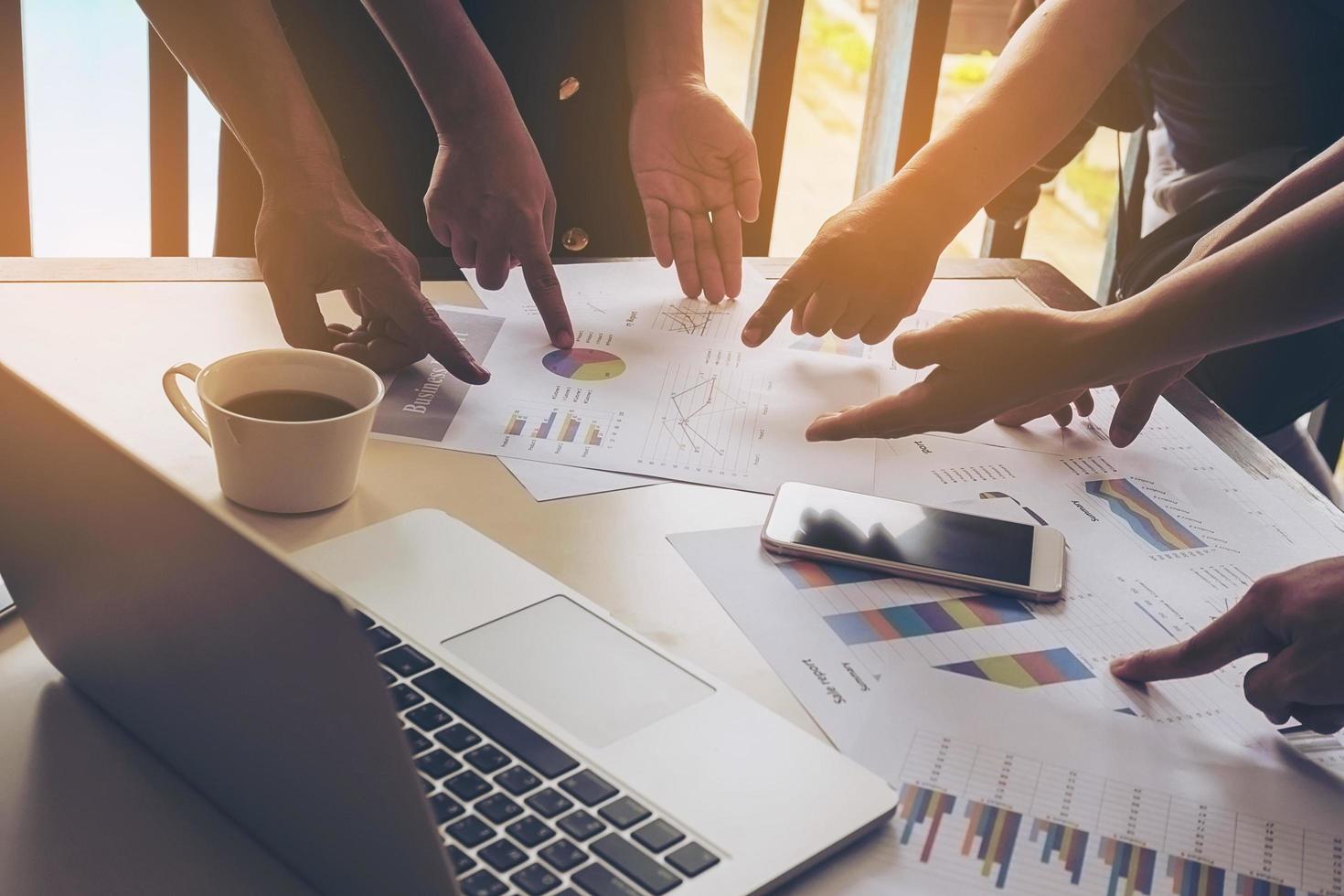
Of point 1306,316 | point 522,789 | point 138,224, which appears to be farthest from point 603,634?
point 138,224

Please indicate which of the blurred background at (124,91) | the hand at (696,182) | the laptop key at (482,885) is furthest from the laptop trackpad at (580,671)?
the blurred background at (124,91)

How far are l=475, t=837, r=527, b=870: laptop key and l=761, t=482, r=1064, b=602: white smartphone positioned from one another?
1.11 feet

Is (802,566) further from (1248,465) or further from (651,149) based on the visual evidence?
(651,149)

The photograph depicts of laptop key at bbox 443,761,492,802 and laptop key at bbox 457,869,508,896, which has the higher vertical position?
laptop key at bbox 443,761,492,802

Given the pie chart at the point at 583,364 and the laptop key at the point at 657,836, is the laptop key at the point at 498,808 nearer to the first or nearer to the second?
the laptop key at the point at 657,836

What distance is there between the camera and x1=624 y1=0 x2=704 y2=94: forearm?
129 centimetres

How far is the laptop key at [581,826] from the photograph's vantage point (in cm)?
49

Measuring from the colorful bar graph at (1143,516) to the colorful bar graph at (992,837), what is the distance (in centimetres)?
35

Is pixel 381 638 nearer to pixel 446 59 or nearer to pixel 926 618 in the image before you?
pixel 926 618

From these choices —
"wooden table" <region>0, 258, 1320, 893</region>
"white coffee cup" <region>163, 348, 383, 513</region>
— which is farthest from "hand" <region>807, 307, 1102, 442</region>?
"white coffee cup" <region>163, 348, 383, 513</region>

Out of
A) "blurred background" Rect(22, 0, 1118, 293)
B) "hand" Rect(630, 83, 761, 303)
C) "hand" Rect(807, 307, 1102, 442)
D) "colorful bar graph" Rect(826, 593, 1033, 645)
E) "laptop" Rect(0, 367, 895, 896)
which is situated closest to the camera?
"laptop" Rect(0, 367, 895, 896)

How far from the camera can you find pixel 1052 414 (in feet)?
3.34

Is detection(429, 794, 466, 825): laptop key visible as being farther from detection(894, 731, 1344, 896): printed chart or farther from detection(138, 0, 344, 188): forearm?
detection(138, 0, 344, 188): forearm

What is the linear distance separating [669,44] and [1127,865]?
1017 mm
